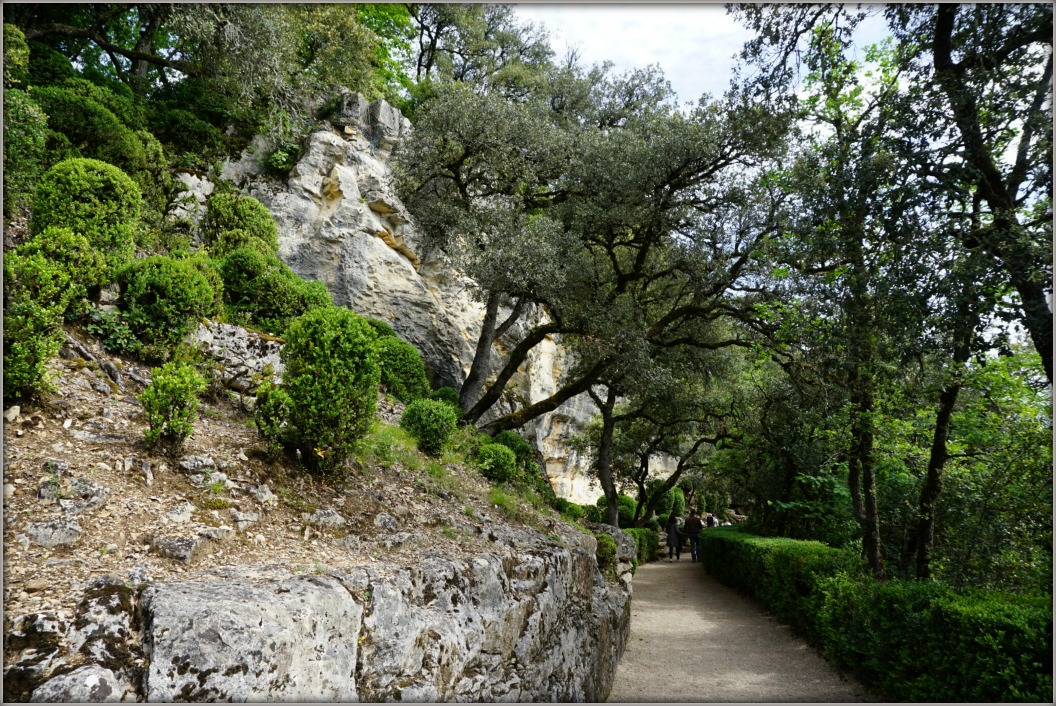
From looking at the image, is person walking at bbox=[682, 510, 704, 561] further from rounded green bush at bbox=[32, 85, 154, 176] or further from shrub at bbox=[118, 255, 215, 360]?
rounded green bush at bbox=[32, 85, 154, 176]

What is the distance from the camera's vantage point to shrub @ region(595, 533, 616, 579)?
34.3 feet

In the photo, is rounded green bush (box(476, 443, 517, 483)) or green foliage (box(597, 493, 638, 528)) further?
green foliage (box(597, 493, 638, 528))

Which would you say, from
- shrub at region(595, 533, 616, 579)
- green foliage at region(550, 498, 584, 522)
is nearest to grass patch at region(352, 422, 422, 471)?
shrub at region(595, 533, 616, 579)

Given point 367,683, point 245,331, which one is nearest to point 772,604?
point 367,683

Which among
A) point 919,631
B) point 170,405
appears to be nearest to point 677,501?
point 919,631

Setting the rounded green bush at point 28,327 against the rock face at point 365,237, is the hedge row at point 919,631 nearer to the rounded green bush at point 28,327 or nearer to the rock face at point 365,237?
the rounded green bush at point 28,327

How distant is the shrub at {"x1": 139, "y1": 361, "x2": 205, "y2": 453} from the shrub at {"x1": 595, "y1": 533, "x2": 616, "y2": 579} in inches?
293

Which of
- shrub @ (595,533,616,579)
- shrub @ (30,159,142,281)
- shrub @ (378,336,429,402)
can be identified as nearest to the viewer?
shrub @ (30,159,142,281)

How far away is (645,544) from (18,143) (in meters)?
21.0

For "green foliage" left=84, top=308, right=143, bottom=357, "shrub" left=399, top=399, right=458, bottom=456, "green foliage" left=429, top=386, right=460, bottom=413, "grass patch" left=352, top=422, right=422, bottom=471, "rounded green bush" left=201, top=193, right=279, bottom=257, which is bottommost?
"grass patch" left=352, top=422, right=422, bottom=471

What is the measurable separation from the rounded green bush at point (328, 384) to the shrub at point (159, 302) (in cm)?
180

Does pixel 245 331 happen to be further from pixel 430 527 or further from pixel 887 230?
pixel 887 230

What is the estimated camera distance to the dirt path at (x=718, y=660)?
798cm

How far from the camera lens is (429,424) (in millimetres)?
9008
